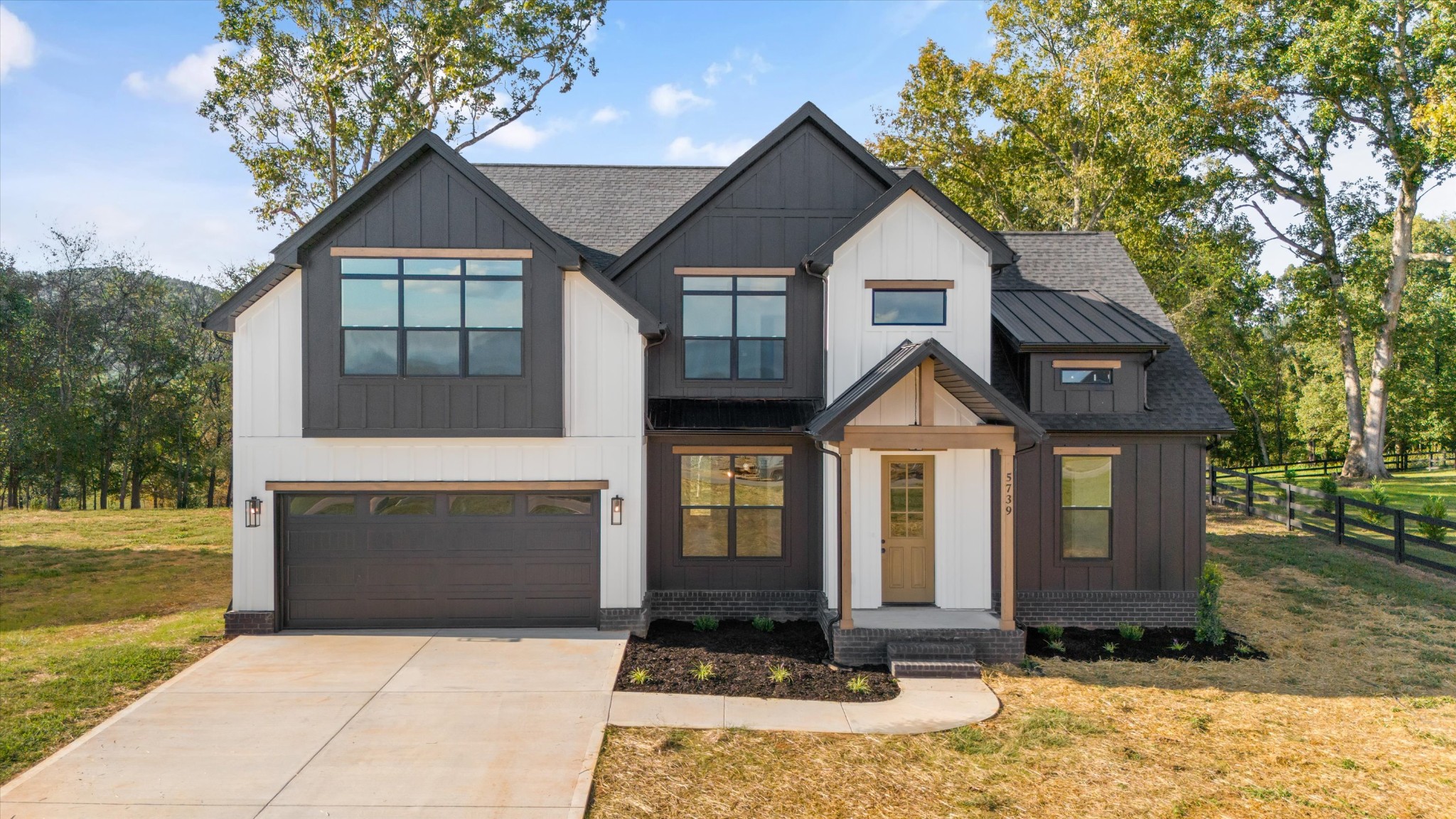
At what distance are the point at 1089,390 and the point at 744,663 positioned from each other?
6747 mm

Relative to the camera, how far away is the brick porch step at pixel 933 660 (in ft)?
30.2

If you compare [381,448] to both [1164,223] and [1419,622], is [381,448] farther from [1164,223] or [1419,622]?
[1164,223]

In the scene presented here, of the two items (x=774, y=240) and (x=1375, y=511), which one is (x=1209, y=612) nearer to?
(x=774, y=240)

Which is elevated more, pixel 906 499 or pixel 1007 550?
pixel 906 499

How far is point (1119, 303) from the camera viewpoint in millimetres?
12750

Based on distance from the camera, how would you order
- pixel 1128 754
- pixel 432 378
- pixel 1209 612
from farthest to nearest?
pixel 1209 612 < pixel 432 378 < pixel 1128 754

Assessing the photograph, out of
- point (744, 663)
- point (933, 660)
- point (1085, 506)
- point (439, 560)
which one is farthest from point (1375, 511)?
point (439, 560)

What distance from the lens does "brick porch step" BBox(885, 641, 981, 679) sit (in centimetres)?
920

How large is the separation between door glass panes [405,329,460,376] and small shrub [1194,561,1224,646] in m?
11.1

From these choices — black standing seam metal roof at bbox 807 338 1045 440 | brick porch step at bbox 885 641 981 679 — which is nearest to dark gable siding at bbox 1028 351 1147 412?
black standing seam metal roof at bbox 807 338 1045 440

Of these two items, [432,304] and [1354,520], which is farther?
[1354,520]

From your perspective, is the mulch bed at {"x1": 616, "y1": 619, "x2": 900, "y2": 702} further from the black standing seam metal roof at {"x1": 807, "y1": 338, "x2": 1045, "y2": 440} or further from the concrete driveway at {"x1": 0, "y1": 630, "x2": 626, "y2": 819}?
the black standing seam metal roof at {"x1": 807, "y1": 338, "x2": 1045, "y2": 440}

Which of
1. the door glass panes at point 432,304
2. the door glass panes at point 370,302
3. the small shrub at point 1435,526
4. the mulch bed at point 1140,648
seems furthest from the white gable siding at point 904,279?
the small shrub at point 1435,526

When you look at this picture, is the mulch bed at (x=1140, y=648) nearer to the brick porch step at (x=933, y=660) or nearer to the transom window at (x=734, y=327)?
the brick porch step at (x=933, y=660)
